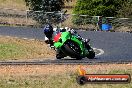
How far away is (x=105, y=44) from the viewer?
28.5 m

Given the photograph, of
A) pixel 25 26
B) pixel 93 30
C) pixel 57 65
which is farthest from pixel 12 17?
pixel 57 65

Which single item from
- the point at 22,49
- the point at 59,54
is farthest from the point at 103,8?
the point at 59,54

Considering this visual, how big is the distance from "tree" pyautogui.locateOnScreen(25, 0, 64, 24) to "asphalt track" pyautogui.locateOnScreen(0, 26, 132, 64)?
Answer: 11.4 ft

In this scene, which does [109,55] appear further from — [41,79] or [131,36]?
[131,36]

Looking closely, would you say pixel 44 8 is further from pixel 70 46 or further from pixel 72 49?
pixel 70 46

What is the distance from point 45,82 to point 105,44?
50.2ft

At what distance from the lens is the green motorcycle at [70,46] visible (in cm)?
1931

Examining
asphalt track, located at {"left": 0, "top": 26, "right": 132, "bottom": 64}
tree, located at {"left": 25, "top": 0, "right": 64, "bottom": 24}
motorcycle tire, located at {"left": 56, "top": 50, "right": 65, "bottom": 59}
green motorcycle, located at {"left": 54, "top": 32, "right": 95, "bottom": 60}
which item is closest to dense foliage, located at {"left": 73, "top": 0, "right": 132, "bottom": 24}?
tree, located at {"left": 25, "top": 0, "right": 64, "bottom": 24}

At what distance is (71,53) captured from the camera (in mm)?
19750

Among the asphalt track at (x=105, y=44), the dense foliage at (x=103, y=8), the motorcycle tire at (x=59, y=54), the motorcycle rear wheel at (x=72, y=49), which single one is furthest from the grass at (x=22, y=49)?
the dense foliage at (x=103, y=8)

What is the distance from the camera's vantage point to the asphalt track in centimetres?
1977

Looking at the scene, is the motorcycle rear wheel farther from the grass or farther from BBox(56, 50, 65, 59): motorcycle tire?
the grass

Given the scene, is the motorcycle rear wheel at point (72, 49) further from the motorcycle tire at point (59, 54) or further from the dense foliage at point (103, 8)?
the dense foliage at point (103, 8)

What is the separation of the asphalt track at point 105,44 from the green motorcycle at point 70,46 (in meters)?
0.30
